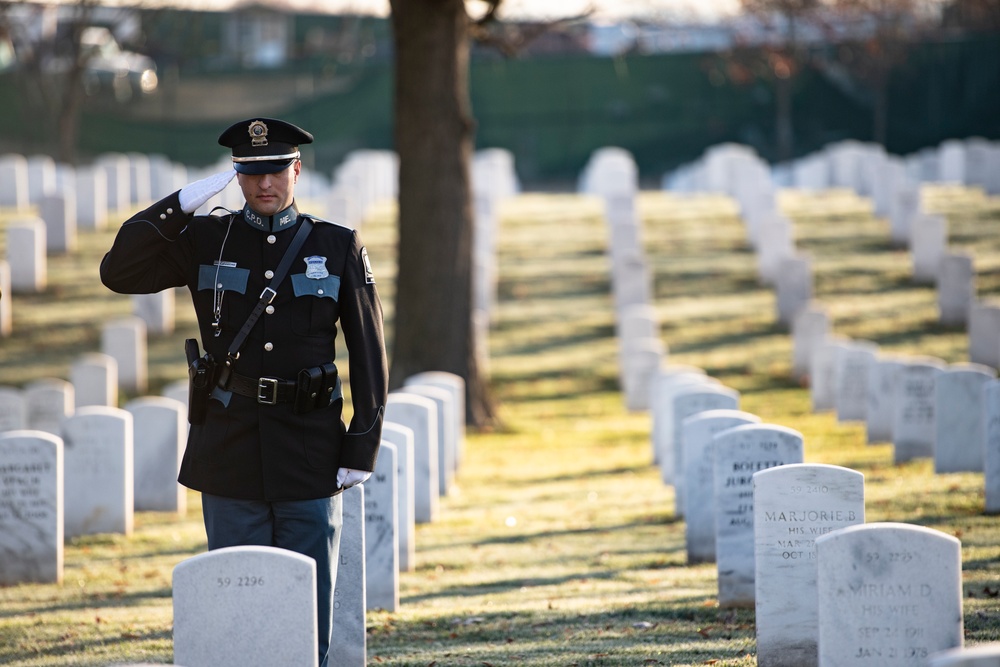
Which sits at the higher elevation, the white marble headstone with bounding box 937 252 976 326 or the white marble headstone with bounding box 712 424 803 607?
the white marble headstone with bounding box 937 252 976 326

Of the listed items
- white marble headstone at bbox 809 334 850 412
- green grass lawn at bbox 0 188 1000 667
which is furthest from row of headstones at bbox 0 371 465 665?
white marble headstone at bbox 809 334 850 412

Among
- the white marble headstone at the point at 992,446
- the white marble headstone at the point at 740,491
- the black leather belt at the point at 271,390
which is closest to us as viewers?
the black leather belt at the point at 271,390

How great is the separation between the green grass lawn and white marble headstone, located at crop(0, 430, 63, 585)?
0.18 meters

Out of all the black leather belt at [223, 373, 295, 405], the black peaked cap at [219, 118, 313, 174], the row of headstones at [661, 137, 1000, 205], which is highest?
the row of headstones at [661, 137, 1000, 205]

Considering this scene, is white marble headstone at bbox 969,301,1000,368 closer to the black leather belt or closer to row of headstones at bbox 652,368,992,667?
row of headstones at bbox 652,368,992,667

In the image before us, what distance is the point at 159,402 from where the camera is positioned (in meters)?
10.7

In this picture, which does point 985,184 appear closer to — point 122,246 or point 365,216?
point 365,216

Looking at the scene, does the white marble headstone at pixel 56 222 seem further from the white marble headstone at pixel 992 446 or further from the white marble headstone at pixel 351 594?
the white marble headstone at pixel 351 594

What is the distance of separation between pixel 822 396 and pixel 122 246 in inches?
450

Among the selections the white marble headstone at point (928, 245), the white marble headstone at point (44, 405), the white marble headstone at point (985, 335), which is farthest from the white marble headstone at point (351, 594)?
the white marble headstone at point (928, 245)

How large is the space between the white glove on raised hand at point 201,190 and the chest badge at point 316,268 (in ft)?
1.32

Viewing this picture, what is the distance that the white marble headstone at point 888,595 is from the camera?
184 inches

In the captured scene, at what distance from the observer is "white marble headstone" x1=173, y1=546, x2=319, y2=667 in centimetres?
433

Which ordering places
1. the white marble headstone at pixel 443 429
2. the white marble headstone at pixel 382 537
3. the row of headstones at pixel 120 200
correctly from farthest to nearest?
the row of headstones at pixel 120 200 → the white marble headstone at pixel 443 429 → the white marble headstone at pixel 382 537
